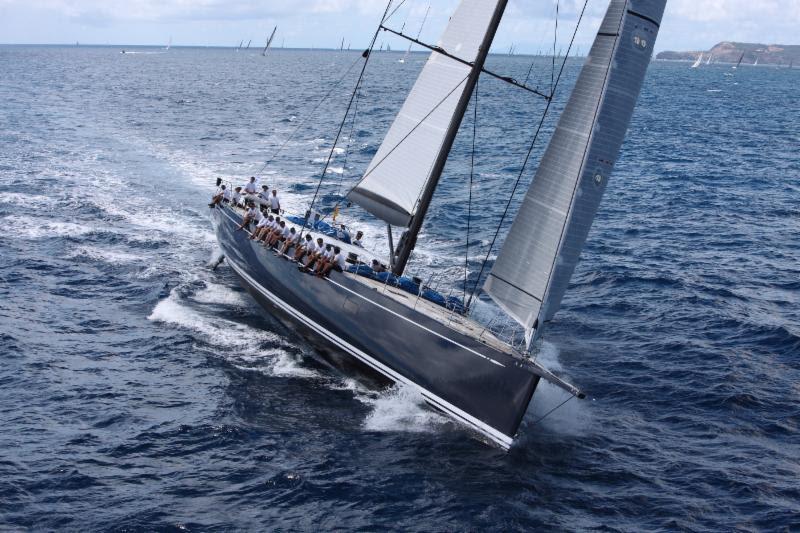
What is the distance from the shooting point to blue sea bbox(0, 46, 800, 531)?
15.0 metres

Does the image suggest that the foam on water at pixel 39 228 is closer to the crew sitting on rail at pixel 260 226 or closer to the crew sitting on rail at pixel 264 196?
the crew sitting on rail at pixel 264 196

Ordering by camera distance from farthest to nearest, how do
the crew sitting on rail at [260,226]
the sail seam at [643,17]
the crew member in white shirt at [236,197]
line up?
the crew member in white shirt at [236,197]
the crew sitting on rail at [260,226]
the sail seam at [643,17]

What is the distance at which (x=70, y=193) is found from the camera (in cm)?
3753

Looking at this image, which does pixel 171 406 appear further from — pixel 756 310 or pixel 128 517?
pixel 756 310

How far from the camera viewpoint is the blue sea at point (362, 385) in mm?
14961

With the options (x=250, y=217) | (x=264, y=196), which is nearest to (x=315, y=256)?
(x=250, y=217)

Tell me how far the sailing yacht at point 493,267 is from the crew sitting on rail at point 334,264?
0.68 feet

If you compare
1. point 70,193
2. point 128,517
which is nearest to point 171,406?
point 128,517

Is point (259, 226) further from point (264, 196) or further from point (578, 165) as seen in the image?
point (578, 165)

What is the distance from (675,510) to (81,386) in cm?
1447

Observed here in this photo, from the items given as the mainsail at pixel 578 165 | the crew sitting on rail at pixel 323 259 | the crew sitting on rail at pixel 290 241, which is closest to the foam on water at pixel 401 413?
the mainsail at pixel 578 165

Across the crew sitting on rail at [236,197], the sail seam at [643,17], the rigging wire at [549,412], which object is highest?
the sail seam at [643,17]

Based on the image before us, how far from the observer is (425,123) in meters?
20.9

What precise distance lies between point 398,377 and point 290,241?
6004 millimetres
